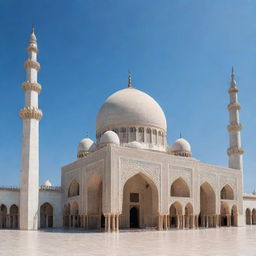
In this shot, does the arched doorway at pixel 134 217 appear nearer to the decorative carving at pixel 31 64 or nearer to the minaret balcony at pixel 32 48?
the decorative carving at pixel 31 64

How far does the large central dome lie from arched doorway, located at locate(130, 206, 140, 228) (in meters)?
5.17

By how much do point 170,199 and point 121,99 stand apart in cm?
750

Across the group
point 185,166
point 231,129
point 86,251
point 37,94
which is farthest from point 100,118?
point 86,251

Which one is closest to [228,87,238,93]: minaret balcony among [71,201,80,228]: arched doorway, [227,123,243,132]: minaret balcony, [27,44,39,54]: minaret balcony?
[227,123,243,132]: minaret balcony

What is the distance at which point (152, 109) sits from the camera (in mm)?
23188

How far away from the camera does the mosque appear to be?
58.2 ft

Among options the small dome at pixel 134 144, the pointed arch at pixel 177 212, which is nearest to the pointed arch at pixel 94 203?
the small dome at pixel 134 144

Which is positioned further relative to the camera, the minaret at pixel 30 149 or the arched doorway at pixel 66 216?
the arched doorway at pixel 66 216

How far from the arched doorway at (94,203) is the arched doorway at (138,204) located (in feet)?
4.20

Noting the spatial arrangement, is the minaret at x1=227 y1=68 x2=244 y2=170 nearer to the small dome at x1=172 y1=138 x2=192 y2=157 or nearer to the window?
the small dome at x1=172 y1=138 x2=192 y2=157

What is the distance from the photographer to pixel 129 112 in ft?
73.6

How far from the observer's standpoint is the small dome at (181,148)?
2372cm

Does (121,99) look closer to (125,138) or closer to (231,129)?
(125,138)

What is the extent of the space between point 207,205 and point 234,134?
5.79 m
